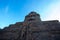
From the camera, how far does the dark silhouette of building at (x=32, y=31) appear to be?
1608cm

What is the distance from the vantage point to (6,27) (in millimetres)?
19250

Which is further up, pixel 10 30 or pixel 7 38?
pixel 10 30

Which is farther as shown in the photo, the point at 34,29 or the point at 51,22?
the point at 51,22

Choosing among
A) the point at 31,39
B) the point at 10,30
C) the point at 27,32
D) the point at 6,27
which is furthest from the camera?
the point at 6,27

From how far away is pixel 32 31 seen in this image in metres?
17.0

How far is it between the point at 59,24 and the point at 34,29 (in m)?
3.93

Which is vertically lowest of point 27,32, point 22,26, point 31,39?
point 31,39

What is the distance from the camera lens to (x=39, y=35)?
644 inches

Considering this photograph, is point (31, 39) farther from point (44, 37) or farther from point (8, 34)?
point (8, 34)

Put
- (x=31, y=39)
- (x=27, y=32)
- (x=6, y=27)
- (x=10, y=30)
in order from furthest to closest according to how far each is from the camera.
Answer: (x=6, y=27) < (x=10, y=30) < (x=27, y=32) < (x=31, y=39)

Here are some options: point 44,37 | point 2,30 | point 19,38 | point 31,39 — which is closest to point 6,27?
point 2,30

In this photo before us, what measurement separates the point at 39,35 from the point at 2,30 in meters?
5.95

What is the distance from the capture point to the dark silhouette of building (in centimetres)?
1608

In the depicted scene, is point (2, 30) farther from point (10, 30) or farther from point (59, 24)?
point (59, 24)
